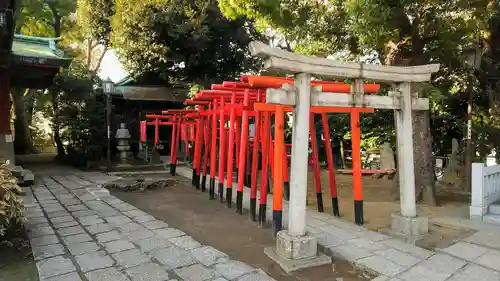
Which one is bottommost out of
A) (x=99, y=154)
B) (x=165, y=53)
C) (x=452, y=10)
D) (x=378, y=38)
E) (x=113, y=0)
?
(x=99, y=154)

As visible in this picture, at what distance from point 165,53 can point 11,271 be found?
39.2 feet

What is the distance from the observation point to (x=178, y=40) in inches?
593

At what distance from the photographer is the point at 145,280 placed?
3770mm

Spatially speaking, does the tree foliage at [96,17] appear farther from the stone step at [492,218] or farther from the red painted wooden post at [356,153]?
the stone step at [492,218]

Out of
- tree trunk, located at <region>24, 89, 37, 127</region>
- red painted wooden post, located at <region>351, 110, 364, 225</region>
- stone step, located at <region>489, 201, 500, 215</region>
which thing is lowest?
stone step, located at <region>489, 201, 500, 215</region>

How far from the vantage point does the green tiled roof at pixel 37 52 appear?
32.7ft

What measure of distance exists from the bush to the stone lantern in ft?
31.8

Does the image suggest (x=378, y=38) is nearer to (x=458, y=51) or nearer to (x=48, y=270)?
(x=458, y=51)

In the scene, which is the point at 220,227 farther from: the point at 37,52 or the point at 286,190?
the point at 37,52

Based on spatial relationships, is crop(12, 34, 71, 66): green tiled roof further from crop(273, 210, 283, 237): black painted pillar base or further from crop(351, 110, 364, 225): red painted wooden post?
crop(351, 110, 364, 225): red painted wooden post

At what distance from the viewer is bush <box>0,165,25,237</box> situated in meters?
4.44

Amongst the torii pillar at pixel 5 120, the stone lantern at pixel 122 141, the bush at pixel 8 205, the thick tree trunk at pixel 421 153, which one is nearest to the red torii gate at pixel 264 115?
the thick tree trunk at pixel 421 153

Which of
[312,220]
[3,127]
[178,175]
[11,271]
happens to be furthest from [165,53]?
[11,271]

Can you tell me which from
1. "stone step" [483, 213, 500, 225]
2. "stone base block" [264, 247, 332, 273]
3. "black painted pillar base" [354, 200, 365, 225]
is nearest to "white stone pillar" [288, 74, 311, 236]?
"stone base block" [264, 247, 332, 273]
